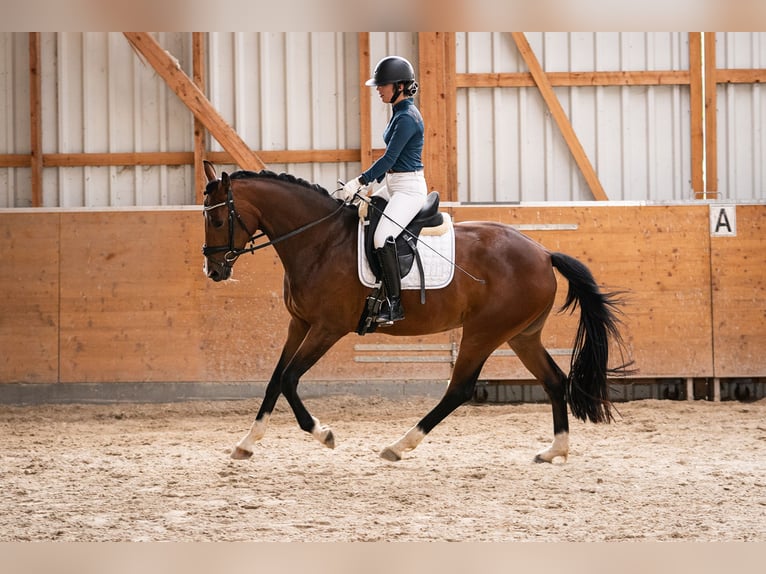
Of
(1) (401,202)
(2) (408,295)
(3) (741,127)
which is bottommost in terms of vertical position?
Answer: (2) (408,295)

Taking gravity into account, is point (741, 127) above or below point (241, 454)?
above

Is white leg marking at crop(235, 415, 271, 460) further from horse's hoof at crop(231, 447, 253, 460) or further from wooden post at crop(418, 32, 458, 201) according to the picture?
wooden post at crop(418, 32, 458, 201)

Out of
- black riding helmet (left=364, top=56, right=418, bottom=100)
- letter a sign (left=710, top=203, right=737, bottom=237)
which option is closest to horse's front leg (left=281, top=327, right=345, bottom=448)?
black riding helmet (left=364, top=56, right=418, bottom=100)

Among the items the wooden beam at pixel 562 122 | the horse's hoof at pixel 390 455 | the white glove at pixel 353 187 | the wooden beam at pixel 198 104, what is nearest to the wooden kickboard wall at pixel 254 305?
the wooden beam at pixel 562 122

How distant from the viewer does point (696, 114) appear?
9031 millimetres

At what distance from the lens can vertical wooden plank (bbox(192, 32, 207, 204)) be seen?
354 inches

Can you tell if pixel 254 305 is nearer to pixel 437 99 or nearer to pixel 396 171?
pixel 437 99

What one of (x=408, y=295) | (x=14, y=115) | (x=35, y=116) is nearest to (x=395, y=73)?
(x=408, y=295)

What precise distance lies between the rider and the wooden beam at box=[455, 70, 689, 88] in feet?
13.4

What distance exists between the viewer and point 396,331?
5461mm

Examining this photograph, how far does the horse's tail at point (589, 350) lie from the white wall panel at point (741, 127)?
4329mm

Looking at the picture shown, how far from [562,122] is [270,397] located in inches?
208

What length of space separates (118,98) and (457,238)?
5323 mm

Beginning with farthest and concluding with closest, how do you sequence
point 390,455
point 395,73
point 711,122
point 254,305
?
point 711,122
point 254,305
point 390,455
point 395,73
